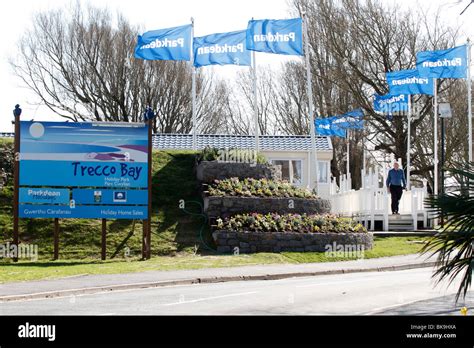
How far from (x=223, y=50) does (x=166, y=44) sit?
2.60 meters

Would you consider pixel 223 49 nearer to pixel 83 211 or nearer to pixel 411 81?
pixel 411 81

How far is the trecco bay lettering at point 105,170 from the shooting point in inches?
952

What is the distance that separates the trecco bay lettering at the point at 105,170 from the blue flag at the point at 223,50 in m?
10.6

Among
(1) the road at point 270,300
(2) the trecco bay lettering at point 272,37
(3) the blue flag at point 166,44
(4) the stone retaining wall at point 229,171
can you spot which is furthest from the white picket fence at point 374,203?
(1) the road at point 270,300

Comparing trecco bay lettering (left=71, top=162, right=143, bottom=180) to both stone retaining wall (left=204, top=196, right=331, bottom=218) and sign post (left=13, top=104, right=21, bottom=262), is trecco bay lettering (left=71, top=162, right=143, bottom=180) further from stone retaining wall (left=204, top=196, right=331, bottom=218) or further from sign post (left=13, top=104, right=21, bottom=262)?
stone retaining wall (left=204, top=196, right=331, bottom=218)

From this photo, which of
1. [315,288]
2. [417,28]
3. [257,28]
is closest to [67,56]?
[417,28]

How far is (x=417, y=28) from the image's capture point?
47125mm

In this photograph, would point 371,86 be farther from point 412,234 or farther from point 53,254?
point 53,254

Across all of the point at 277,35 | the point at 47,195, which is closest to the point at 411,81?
the point at 277,35

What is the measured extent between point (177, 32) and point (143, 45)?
61.9 inches

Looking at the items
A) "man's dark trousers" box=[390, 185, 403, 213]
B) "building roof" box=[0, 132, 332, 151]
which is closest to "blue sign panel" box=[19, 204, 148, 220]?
"man's dark trousers" box=[390, 185, 403, 213]

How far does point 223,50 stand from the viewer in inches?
1331

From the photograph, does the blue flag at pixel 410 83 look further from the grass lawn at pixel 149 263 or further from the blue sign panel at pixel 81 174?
the blue sign panel at pixel 81 174

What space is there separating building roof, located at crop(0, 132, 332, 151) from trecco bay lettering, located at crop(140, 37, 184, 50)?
11.1 metres
